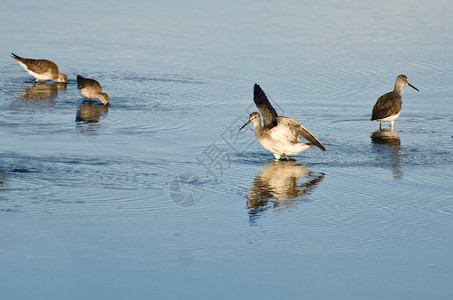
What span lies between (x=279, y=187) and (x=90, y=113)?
218 inches

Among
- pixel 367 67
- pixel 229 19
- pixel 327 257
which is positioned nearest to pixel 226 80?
pixel 367 67

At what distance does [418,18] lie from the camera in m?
25.0

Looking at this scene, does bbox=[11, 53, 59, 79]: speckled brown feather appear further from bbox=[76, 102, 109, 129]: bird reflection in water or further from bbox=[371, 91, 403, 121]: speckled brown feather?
bbox=[371, 91, 403, 121]: speckled brown feather

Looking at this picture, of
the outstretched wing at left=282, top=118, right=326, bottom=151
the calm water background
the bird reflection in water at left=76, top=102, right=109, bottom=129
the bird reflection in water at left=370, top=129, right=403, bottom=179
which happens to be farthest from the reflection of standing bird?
the bird reflection in water at left=370, top=129, right=403, bottom=179

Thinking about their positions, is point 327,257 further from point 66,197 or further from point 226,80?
point 226,80

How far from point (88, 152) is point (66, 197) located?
7.27 ft

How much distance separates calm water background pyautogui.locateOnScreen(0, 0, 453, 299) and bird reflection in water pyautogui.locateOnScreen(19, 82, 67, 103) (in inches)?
2.2

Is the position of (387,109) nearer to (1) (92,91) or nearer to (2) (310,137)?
(2) (310,137)

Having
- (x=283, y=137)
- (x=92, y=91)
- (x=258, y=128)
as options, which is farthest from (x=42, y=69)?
(x=283, y=137)

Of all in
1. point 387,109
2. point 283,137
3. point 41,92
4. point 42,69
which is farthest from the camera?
point 42,69

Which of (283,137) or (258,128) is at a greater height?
(258,128)

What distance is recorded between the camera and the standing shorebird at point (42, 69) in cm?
1686

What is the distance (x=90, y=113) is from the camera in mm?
14219

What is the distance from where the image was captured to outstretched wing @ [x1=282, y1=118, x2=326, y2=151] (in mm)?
11375
